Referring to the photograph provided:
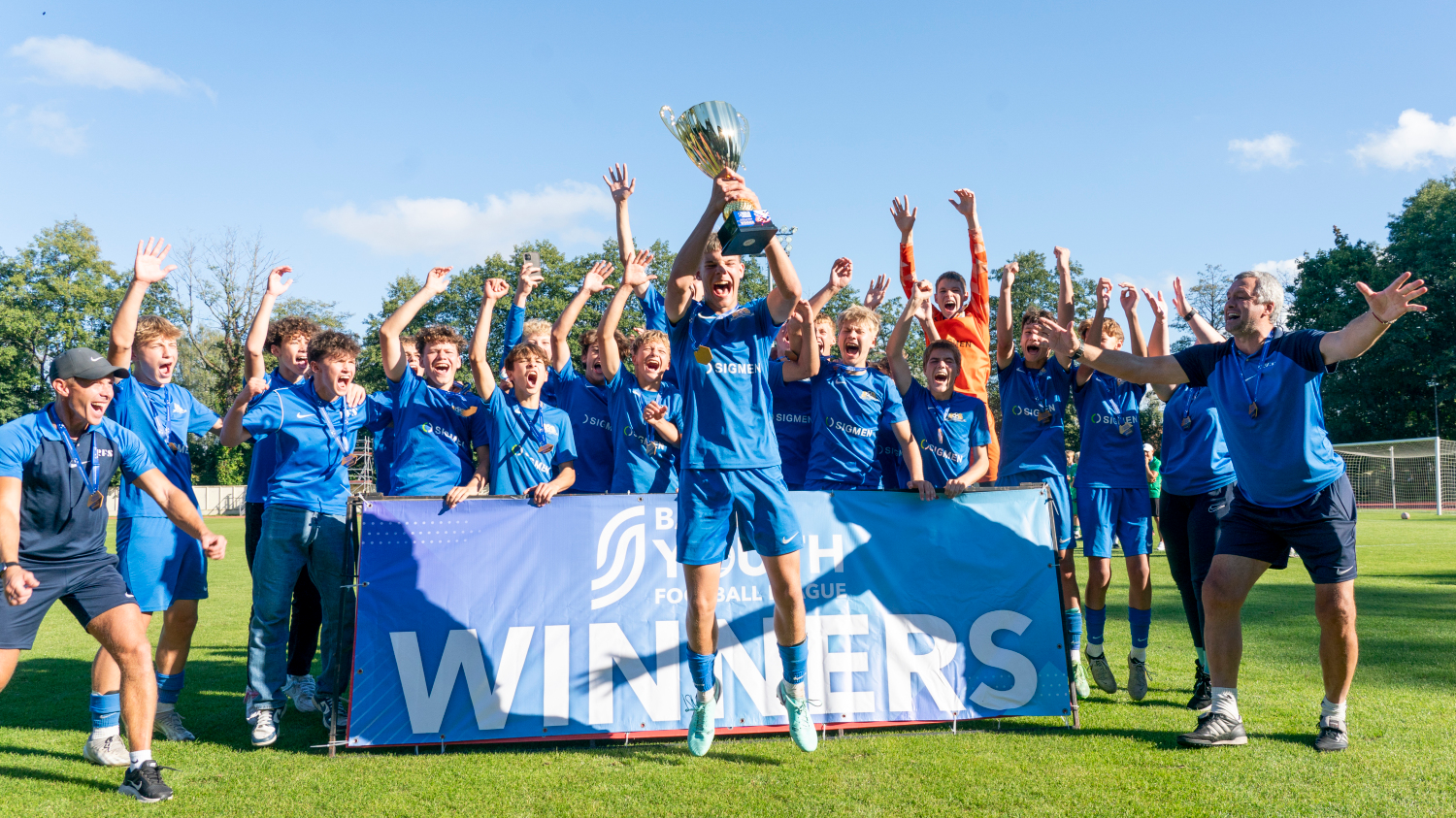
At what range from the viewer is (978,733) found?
499 centimetres

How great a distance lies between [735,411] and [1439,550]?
63.4 feet

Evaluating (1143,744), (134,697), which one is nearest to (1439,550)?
(1143,744)

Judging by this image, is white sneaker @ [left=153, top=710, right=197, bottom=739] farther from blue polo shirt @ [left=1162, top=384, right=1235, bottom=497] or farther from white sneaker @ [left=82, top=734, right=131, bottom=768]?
blue polo shirt @ [left=1162, top=384, right=1235, bottom=497]

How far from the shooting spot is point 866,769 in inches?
171

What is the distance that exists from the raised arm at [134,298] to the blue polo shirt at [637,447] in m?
2.88

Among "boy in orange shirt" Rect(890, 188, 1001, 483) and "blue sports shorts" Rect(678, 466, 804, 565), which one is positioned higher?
"boy in orange shirt" Rect(890, 188, 1001, 483)

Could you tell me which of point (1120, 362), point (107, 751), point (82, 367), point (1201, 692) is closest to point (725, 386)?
point (1120, 362)

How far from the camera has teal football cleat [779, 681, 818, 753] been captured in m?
4.61

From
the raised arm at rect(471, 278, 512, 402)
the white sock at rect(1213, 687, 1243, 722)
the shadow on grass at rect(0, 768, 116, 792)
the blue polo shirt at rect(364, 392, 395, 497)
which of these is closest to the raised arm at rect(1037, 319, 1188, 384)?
the white sock at rect(1213, 687, 1243, 722)

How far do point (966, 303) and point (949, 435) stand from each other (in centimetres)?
133

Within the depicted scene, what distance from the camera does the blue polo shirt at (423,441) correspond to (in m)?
5.91

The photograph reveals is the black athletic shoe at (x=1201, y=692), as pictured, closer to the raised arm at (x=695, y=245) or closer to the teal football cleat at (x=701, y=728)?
the teal football cleat at (x=701, y=728)

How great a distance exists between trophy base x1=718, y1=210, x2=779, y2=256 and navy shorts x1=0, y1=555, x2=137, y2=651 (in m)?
3.46

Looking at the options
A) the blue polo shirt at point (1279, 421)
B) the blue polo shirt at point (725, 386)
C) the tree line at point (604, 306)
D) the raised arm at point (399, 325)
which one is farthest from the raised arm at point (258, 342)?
the tree line at point (604, 306)
